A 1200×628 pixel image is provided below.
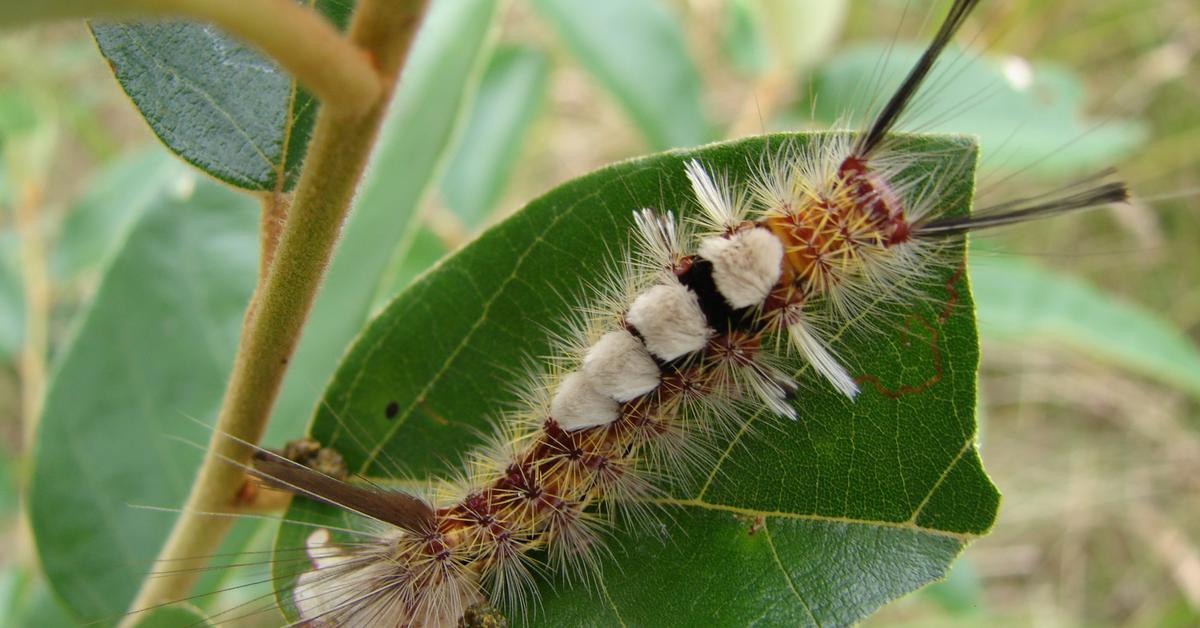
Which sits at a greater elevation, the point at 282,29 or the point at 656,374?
the point at 282,29

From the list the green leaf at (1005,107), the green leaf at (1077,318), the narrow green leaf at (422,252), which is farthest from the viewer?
the green leaf at (1077,318)

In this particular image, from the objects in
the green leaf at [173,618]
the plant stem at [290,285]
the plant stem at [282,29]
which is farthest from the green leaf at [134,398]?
the plant stem at [282,29]

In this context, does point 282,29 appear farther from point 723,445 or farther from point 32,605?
point 32,605

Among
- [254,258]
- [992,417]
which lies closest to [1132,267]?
[992,417]

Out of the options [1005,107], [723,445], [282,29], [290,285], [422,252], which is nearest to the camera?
[282,29]

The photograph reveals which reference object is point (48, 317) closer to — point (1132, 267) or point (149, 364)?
point (149, 364)

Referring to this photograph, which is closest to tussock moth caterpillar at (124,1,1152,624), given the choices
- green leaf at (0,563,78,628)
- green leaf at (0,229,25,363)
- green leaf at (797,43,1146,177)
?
green leaf at (0,563,78,628)

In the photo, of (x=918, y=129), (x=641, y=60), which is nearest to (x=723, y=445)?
(x=918, y=129)

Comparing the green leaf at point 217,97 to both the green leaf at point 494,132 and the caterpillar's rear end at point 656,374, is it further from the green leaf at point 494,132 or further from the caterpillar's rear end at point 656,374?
the green leaf at point 494,132
